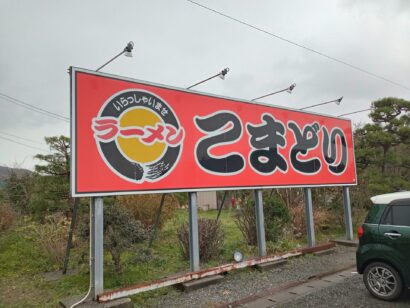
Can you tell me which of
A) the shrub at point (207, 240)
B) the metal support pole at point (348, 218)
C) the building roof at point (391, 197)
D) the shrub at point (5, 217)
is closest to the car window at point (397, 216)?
the building roof at point (391, 197)

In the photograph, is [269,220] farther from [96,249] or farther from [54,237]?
[54,237]

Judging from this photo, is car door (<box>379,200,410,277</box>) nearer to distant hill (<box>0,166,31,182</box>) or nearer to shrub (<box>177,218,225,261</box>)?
shrub (<box>177,218,225,261</box>)

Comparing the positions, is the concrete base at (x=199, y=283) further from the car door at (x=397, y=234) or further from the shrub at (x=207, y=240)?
the car door at (x=397, y=234)

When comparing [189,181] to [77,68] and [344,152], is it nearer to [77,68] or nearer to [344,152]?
[77,68]

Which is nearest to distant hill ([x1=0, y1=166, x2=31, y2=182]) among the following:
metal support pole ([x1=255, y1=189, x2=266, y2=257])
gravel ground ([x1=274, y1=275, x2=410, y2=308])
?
metal support pole ([x1=255, y1=189, x2=266, y2=257])

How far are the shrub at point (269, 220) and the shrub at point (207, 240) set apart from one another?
130cm

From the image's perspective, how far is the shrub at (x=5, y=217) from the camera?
Answer: 8938mm

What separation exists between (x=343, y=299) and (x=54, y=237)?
5503 mm

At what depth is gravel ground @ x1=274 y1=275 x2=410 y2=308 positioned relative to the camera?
14.7ft

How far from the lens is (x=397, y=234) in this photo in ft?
14.5

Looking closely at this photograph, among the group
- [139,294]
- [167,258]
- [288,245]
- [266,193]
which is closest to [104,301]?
[139,294]

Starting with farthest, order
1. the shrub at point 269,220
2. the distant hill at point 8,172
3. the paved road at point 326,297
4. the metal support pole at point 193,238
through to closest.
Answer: the distant hill at point 8,172
the shrub at point 269,220
the metal support pole at point 193,238
the paved road at point 326,297

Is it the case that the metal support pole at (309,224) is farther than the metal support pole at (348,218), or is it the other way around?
the metal support pole at (348,218)

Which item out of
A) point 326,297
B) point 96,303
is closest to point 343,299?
point 326,297
